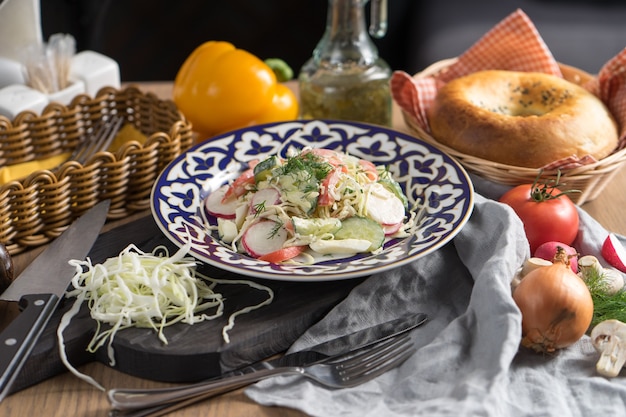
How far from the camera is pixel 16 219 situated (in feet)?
5.57

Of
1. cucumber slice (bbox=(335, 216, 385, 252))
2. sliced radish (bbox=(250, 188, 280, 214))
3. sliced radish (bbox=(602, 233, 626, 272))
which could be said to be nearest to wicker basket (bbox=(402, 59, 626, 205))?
sliced radish (bbox=(602, 233, 626, 272))

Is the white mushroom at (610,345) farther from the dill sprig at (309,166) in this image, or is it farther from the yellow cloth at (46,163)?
the yellow cloth at (46,163)

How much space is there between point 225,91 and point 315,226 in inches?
35.6

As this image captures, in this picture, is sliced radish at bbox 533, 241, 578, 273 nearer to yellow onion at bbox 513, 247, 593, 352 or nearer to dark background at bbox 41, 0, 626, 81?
yellow onion at bbox 513, 247, 593, 352

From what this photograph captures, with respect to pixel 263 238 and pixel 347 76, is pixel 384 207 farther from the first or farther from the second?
pixel 347 76

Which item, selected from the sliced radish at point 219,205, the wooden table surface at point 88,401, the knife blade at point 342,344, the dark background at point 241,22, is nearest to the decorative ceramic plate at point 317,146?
the sliced radish at point 219,205

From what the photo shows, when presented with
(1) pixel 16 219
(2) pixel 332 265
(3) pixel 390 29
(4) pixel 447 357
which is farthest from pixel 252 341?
(3) pixel 390 29

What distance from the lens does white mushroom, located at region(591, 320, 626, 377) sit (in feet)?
4.49

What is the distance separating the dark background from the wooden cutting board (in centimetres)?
236

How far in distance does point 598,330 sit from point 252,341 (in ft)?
2.13

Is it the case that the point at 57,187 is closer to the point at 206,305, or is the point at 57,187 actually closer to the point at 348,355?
the point at 206,305

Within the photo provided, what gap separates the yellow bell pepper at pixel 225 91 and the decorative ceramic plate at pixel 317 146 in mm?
318

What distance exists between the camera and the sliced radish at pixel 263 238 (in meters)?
1.57

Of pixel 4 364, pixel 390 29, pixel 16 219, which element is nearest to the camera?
pixel 4 364
